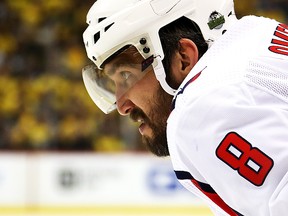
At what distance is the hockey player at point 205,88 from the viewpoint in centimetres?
99

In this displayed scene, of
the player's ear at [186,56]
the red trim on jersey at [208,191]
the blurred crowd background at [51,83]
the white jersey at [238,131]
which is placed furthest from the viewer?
the blurred crowd background at [51,83]

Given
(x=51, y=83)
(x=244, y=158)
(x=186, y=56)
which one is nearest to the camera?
(x=244, y=158)

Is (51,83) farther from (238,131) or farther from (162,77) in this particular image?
(238,131)

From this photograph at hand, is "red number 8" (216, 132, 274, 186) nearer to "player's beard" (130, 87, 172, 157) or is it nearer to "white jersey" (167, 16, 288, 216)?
"white jersey" (167, 16, 288, 216)

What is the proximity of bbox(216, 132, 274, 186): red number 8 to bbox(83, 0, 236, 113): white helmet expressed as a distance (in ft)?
0.97

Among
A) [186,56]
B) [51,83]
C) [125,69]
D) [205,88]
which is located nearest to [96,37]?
[125,69]

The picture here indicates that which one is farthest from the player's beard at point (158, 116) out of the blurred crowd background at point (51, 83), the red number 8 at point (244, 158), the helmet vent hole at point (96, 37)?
the blurred crowd background at point (51, 83)

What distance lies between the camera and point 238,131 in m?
0.99

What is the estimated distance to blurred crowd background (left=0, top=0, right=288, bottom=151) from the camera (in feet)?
17.6

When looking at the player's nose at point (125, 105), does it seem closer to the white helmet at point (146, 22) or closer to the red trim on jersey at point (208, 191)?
the white helmet at point (146, 22)

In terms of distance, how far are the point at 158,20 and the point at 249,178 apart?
42cm

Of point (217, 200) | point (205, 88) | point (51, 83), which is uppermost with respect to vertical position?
point (205, 88)

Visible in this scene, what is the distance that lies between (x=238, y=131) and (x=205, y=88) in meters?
0.09

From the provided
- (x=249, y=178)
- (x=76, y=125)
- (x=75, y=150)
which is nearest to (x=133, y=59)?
(x=249, y=178)
